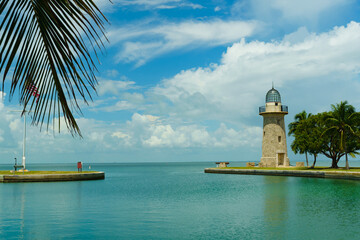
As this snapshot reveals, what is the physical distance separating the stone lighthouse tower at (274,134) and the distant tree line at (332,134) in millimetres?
2376

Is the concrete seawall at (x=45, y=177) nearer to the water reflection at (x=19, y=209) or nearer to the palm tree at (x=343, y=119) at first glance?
the water reflection at (x=19, y=209)

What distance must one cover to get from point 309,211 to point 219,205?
6.79m

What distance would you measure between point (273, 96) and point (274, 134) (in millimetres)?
6491

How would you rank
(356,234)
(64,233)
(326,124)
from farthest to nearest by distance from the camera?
(326,124) → (64,233) → (356,234)

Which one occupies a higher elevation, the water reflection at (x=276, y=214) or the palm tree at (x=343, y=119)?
the palm tree at (x=343, y=119)

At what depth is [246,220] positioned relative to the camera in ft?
66.5

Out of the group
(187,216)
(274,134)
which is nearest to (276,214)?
(187,216)

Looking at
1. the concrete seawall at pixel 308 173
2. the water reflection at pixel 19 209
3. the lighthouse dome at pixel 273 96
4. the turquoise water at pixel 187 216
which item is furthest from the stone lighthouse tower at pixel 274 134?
the water reflection at pixel 19 209

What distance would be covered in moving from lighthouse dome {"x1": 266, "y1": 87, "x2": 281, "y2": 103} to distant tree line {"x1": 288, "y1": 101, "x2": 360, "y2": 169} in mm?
5941

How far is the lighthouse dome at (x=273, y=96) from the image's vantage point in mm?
59750

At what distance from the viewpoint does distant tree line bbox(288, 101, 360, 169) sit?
49.4 metres

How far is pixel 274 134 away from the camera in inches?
2312

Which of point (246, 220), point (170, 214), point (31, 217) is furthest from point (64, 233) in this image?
point (246, 220)

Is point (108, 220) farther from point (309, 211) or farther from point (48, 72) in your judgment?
point (48, 72)
